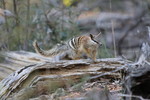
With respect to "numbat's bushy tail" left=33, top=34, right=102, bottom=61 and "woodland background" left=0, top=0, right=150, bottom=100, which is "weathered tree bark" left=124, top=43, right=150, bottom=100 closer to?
"woodland background" left=0, top=0, right=150, bottom=100

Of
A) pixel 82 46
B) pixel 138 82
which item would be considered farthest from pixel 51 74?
pixel 138 82

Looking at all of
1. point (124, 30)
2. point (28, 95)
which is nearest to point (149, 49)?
point (28, 95)

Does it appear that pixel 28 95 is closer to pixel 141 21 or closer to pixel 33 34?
pixel 33 34

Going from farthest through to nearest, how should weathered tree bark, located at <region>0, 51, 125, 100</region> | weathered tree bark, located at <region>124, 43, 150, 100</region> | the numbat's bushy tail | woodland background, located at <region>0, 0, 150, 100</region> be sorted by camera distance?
the numbat's bushy tail → weathered tree bark, located at <region>0, 51, 125, 100</region> → woodland background, located at <region>0, 0, 150, 100</region> → weathered tree bark, located at <region>124, 43, 150, 100</region>

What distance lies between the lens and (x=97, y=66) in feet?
19.4

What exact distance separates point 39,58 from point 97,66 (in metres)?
2.39

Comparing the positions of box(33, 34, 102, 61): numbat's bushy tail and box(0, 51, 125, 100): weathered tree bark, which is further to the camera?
box(33, 34, 102, 61): numbat's bushy tail

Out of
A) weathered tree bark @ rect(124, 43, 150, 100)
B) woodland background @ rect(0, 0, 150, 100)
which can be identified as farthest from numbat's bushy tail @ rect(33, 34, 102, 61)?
weathered tree bark @ rect(124, 43, 150, 100)

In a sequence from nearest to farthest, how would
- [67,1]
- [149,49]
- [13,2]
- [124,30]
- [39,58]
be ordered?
[149,49] < [39,58] < [13,2] < [67,1] < [124,30]

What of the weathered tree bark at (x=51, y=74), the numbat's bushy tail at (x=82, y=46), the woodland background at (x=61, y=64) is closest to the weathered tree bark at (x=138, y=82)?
the woodland background at (x=61, y=64)

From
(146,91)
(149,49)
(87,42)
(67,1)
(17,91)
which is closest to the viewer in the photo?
(146,91)

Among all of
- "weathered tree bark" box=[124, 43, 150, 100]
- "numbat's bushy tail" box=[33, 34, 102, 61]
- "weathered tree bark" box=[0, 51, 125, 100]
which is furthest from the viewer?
"numbat's bushy tail" box=[33, 34, 102, 61]

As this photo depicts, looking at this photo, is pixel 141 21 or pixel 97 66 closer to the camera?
pixel 97 66

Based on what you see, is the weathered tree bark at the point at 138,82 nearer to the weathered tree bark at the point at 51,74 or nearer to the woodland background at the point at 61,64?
the woodland background at the point at 61,64
